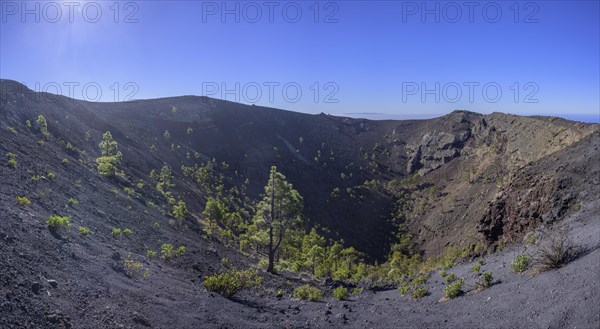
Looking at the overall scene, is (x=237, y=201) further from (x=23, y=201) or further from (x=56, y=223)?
(x=56, y=223)

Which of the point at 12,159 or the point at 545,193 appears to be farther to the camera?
the point at 545,193

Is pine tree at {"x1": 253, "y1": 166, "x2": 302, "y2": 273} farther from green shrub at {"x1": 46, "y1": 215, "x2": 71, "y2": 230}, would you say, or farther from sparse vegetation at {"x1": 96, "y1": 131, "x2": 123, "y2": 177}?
sparse vegetation at {"x1": 96, "y1": 131, "x2": 123, "y2": 177}

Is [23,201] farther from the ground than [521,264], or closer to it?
farther from the ground

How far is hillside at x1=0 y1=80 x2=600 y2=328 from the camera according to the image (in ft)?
35.2

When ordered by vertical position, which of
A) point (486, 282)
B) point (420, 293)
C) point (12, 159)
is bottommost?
point (420, 293)

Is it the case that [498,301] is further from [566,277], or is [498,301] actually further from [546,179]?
[546,179]

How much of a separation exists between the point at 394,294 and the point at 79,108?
→ 55.2m

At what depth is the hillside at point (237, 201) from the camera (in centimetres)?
1072

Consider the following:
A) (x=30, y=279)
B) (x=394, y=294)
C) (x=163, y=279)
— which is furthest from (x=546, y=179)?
(x=30, y=279)

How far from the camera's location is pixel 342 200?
2494 inches

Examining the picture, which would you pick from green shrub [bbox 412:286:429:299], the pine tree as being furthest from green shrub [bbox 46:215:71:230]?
green shrub [bbox 412:286:429:299]

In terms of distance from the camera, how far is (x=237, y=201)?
51594 mm

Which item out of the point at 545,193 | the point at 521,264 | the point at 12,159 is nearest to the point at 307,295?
the point at 521,264

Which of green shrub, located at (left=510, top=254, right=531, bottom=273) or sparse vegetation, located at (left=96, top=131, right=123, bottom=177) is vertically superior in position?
sparse vegetation, located at (left=96, top=131, right=123, bottom=177)
